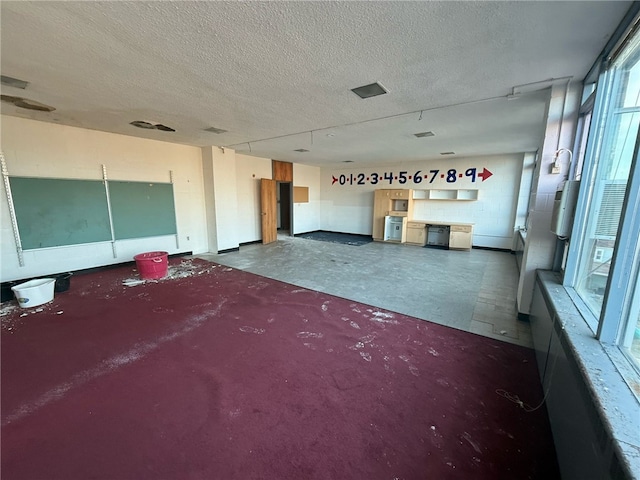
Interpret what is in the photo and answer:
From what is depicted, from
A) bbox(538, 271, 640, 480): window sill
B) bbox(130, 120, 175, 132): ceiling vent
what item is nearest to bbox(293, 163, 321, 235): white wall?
bbox(130, 120, 175, 132): ceiling vent

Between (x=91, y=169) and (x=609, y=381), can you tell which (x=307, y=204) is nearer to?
(x=91, y=169)

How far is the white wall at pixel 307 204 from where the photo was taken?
367 inches

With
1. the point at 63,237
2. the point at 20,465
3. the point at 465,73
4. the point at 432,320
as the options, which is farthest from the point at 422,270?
the point at 63,237

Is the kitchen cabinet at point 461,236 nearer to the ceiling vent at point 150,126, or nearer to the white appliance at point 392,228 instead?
the white appliance at point 392,228

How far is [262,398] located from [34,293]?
374 cm

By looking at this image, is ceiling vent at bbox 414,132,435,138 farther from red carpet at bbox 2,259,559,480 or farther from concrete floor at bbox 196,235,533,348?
red carpet at bbox 2,259,559,480

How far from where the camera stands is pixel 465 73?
2.48 meters

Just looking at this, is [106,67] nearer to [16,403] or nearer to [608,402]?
[16,403]

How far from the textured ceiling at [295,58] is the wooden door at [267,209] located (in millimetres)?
3695

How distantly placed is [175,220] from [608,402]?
6.85 m

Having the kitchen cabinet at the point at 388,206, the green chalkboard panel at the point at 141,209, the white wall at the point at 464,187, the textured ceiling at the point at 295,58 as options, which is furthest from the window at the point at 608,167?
the green chalkboard panel at the point at 141,209

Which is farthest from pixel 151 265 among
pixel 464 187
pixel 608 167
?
pixel 464 187

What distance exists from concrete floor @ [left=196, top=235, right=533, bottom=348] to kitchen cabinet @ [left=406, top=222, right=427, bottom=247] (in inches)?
18.1

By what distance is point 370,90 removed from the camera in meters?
2.87
